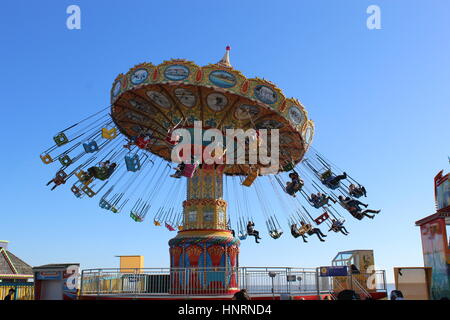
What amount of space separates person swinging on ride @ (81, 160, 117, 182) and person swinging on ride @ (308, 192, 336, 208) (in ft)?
34.1

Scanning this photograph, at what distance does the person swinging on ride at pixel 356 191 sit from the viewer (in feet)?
69.4

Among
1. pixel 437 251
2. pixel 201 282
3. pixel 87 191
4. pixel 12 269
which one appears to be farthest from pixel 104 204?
pixel 437 251

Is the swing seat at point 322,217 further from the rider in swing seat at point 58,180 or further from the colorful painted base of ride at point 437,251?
the rider in swing seat at point 58,180

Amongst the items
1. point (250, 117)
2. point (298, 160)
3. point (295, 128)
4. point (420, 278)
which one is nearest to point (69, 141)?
point (250, 117)

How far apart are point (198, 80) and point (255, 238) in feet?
33.6

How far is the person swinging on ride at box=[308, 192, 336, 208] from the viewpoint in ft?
71.1

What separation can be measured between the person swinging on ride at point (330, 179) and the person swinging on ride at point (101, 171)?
10.8m

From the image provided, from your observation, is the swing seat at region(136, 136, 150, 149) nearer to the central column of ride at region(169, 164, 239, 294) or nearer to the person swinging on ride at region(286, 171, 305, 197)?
the central column of ride at region(169, 164, 239, 294)

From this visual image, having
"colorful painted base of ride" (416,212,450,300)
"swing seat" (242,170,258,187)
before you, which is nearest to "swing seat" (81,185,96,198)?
"swing seat" (242,170,258,187)

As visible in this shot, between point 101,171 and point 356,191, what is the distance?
42.3 feet

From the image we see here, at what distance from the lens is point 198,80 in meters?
18.0

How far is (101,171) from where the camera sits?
19906 mm

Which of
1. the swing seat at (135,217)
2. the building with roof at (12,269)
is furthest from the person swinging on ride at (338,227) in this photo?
the building with roof at (12,269)
